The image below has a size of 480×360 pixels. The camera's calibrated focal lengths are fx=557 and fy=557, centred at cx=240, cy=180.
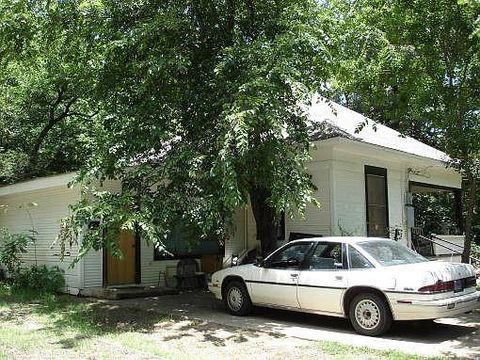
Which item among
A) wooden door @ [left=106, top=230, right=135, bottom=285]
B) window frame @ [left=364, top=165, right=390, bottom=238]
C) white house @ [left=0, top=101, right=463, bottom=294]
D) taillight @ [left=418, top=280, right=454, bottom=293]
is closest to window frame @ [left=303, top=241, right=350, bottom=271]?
taillight @ [left=418, top=280, right=454, bottom=293]

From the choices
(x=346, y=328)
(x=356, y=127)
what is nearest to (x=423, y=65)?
(x=356, y=127)

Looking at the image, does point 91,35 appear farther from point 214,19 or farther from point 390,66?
point 390,66

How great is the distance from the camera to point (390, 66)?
37.8ft

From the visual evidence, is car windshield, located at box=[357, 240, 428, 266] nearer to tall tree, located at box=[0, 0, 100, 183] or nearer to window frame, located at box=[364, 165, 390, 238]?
window frame, located at box=[364, 165, 390, 238]

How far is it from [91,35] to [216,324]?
21.6 feet

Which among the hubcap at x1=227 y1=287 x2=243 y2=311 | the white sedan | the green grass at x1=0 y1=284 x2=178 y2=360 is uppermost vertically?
the white sedan

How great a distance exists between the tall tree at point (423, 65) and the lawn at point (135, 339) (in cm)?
559

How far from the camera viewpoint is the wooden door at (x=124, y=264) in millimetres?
14773

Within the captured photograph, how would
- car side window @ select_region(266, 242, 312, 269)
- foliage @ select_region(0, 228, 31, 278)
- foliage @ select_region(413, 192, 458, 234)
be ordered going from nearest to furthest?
car side window @ select_region(266, 242, 312, 269)
foliage @ select_region(0, 228, 31, 278)
foliage @ select_region(413, 192, 458, 234)

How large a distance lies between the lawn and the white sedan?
0.94 metres

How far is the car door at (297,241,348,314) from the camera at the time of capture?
914 cm

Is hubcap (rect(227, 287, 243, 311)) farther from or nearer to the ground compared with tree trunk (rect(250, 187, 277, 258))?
nearer to the ground

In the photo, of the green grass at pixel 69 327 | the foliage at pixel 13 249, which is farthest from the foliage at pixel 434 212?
the green grass at pixel 69 327

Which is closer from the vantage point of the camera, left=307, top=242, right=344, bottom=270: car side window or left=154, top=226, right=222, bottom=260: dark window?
left=307, top=242, right=344, bottom=270: car side window
